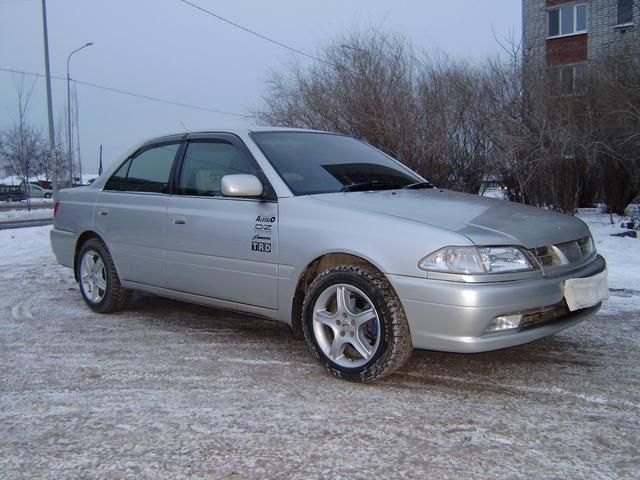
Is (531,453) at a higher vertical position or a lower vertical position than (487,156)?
lower

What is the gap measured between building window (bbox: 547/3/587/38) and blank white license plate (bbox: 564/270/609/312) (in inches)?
913

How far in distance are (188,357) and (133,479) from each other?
1661 millimetres

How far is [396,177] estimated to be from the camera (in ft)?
15.2

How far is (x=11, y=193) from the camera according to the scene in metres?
42.9

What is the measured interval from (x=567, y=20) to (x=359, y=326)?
81.0ft

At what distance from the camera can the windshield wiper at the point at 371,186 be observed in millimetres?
4102

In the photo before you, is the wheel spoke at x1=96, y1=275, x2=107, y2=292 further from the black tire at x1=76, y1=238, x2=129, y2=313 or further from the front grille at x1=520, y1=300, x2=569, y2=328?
the front grille at x1=520, y1=300, x2=569, y2=328

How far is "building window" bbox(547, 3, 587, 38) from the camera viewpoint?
2391 cm

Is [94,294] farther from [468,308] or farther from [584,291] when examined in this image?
[584,291]

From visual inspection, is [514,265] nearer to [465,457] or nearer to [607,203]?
[465,457]


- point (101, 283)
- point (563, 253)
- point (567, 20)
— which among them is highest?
point (567, 20)

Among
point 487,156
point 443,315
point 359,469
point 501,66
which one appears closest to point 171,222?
point 443,315

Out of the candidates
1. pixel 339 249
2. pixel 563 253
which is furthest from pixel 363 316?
pixel 563 253

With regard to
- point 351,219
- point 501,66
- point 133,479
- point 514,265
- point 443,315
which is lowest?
point 133,479
